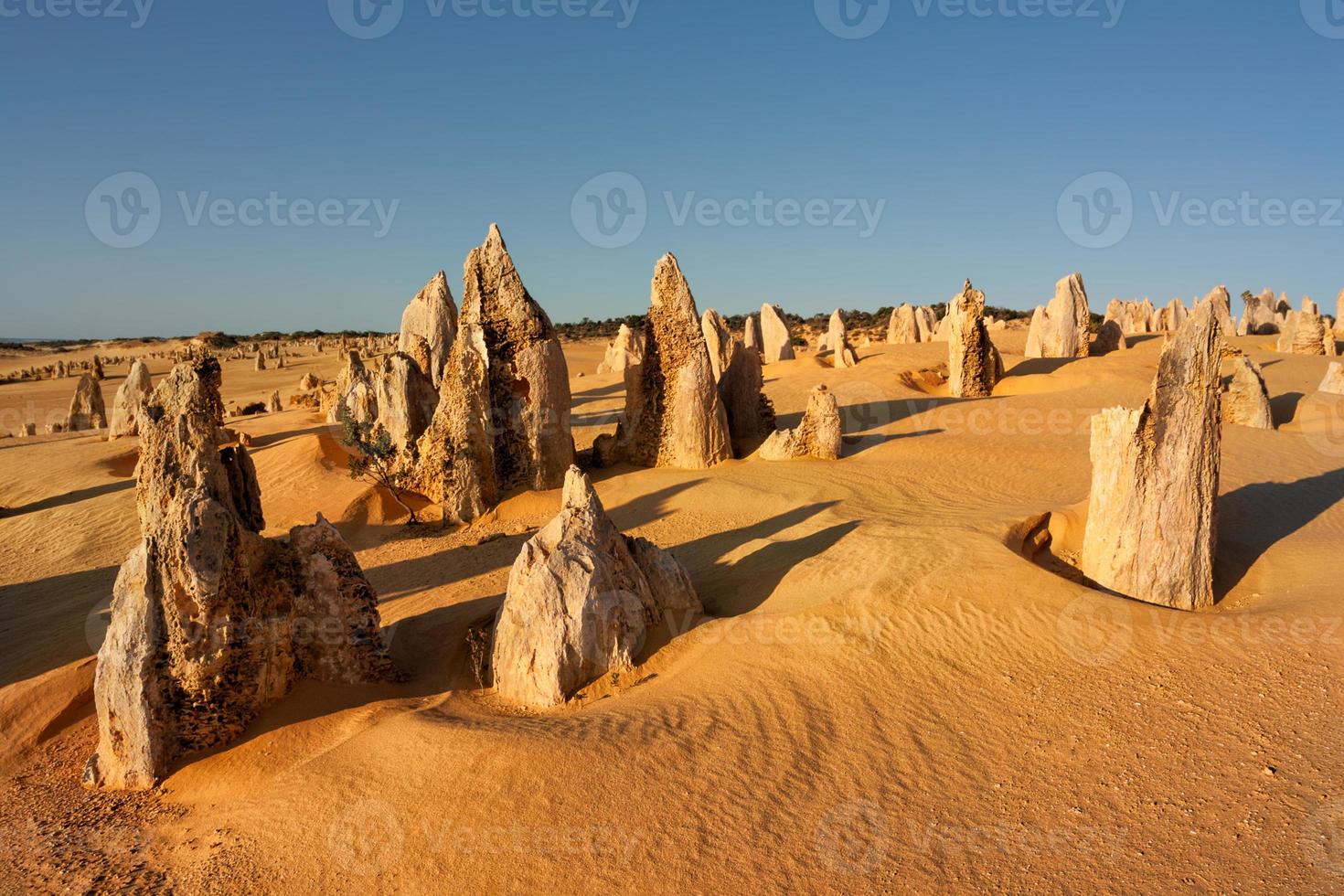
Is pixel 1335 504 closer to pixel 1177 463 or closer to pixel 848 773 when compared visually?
pixel 1177 463

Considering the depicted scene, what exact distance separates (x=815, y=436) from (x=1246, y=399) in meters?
10.2

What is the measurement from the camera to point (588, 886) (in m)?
4.48

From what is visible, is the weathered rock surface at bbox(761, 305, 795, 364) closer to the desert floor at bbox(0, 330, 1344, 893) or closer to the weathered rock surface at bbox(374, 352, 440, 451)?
the weathered rock surface at bbox(374, 352, 440, 451)

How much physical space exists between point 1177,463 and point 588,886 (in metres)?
7.34

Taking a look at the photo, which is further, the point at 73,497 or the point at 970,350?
the point at 970,350

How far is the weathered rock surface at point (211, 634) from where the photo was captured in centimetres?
583

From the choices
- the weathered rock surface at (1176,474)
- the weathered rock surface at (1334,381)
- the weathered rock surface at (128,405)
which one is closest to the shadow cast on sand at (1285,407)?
the weathered rock surface at (1334,381)

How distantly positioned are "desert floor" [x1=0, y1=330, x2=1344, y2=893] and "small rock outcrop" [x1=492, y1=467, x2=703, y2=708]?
24 cm

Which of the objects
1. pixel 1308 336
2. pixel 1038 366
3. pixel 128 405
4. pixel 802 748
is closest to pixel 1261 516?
pixel 802 748

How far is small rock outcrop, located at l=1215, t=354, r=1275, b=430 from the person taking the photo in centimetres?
1702

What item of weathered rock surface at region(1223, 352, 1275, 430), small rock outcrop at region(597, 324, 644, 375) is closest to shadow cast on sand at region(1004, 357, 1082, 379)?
weathered rock surface at region(1223, 352, 1275, 430)

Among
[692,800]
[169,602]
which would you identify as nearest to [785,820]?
[692,800]

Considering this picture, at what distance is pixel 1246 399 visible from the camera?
56.2 feet

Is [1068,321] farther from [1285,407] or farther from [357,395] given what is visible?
[357,395]
